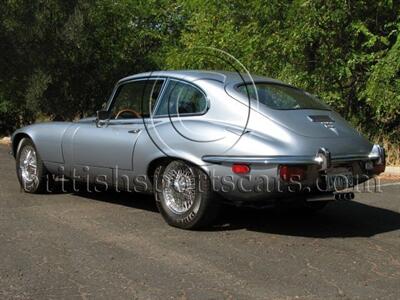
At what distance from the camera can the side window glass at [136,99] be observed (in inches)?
253

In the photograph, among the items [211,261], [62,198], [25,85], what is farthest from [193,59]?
[211,261]

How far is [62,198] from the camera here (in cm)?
754

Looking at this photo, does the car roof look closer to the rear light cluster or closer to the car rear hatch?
the car rear hatch

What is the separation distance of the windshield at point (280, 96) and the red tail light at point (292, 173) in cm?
79

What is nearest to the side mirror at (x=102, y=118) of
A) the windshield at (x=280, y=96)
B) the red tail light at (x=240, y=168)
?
the windshield at (x=280, y=96)

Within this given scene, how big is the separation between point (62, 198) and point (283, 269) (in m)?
3.74

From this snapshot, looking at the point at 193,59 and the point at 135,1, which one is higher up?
the point at 135,1

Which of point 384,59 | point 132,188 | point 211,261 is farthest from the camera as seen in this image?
point 384,59

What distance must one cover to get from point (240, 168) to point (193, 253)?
0.86 meters

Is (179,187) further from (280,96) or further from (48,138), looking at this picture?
(48,138)

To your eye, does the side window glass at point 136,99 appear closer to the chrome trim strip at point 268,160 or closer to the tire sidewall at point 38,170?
the chrome trim strip at point 268,160

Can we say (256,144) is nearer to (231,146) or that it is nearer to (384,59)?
(231,146)

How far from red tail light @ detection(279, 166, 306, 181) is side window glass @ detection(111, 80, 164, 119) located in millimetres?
1753

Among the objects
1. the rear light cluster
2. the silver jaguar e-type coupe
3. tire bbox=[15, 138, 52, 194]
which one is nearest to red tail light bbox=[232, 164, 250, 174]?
the silver jaguar e-type coupe
